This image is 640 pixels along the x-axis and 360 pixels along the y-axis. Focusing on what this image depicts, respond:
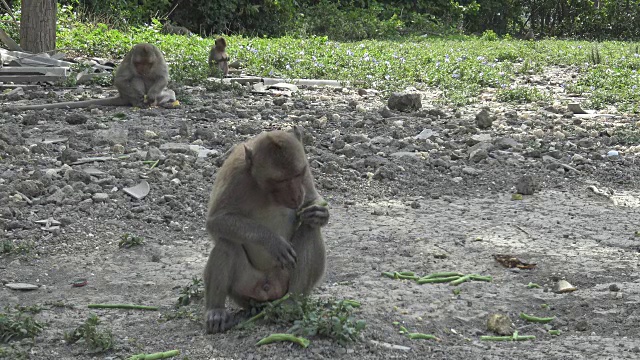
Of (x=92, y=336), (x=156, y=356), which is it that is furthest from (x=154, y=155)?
(x=156, y=356)

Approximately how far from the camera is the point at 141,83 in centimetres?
1174

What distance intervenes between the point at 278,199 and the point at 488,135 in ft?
19.6

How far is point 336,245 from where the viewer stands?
7.15 m

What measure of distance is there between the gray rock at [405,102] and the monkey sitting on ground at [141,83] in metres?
2.93

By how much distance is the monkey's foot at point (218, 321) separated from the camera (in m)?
5.13

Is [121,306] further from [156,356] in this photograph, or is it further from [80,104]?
[80,104]

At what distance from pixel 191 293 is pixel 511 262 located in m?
2.46

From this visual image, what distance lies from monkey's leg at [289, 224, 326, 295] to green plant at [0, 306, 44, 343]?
151 centimetres

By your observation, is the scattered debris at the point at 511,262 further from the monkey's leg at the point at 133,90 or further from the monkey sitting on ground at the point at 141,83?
the monkey's leg at the point at 133,90

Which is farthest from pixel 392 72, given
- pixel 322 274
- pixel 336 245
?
pixel 322 274

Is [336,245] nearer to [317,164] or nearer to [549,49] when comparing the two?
[317,164]

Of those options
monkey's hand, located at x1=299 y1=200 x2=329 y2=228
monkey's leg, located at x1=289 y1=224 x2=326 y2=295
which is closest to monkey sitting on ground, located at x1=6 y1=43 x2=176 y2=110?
monkey's leg, located at x1=289 y1=224 x2=326 y2=295

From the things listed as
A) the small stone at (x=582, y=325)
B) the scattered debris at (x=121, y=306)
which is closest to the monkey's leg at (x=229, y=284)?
the scattered debris at (x=121, y=306)

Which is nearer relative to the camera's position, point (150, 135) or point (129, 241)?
point (129, 241)
